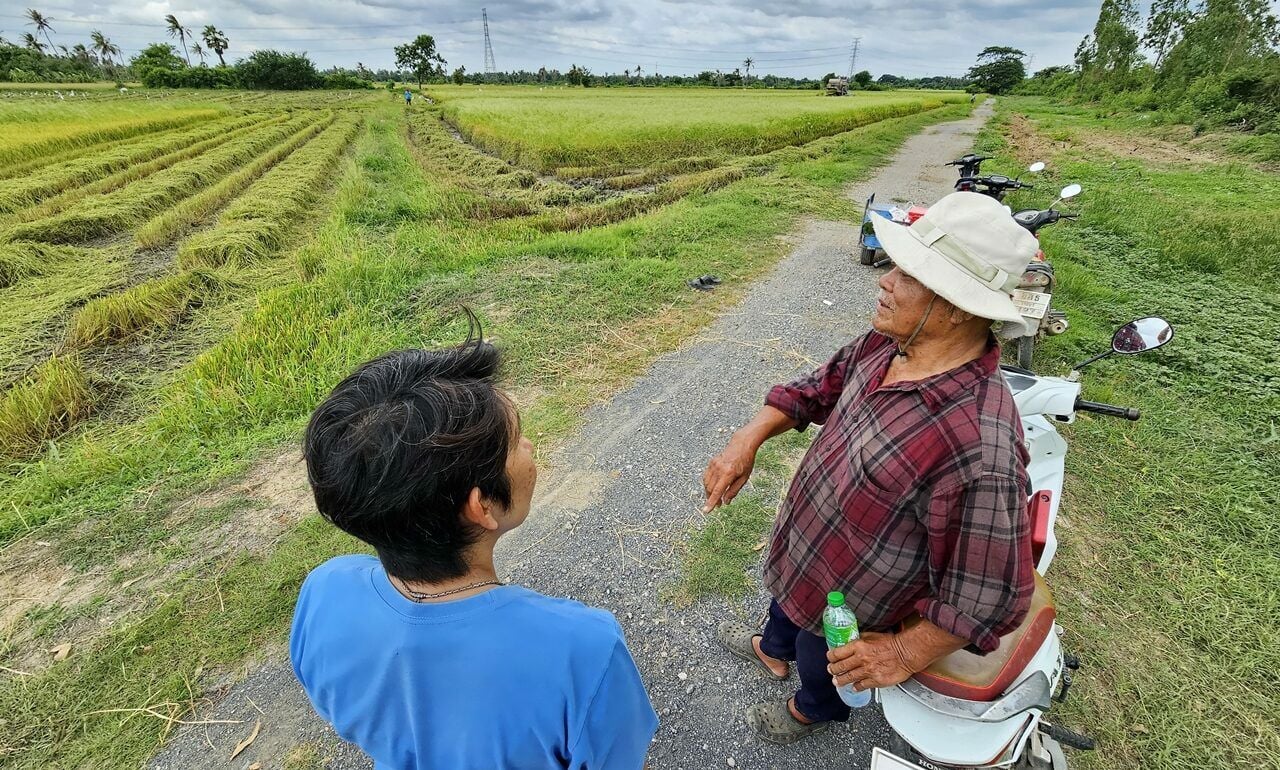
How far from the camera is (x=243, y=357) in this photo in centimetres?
449

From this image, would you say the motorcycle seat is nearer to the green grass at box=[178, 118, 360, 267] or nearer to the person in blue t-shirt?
the person in blue t-shirt

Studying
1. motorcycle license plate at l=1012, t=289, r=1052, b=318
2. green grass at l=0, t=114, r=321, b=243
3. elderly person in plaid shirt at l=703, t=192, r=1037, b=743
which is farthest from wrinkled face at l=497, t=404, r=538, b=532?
green grass at l=0, t=114, r=321, b=243

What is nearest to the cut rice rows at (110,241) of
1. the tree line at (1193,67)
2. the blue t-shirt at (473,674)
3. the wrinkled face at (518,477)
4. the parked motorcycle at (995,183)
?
the blue t-shirt at (473,674)

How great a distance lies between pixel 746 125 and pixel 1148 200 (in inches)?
503

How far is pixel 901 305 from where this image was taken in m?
1.30

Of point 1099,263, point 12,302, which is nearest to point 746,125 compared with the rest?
point 1099,263

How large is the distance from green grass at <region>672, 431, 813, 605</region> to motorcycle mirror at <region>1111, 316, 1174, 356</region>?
65.9 inches

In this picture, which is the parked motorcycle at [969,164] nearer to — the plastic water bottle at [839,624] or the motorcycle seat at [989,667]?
the motorcycle seat at [989,667]

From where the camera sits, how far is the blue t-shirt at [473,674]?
2.81ft

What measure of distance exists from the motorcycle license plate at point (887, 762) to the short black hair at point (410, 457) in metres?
1.26

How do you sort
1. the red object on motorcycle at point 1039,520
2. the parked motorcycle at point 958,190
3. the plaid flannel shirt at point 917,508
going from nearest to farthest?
the plaid flannel shirt at point 917,508
the red object on motorcycle at point 1039,520
the parked motorcycle at point 958,190

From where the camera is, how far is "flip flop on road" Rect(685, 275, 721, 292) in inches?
230

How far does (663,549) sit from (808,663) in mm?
1120

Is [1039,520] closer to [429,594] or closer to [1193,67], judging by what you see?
[429,594]
